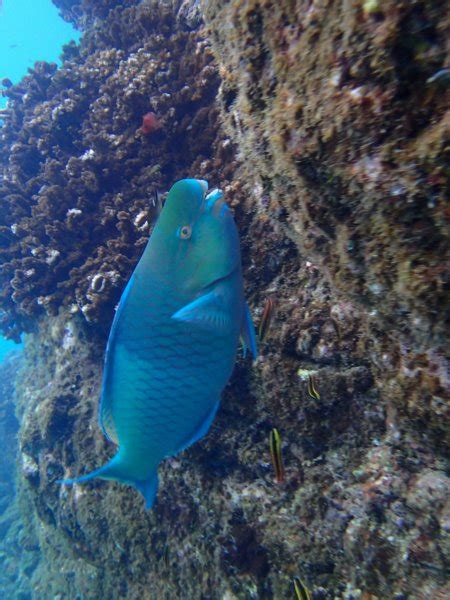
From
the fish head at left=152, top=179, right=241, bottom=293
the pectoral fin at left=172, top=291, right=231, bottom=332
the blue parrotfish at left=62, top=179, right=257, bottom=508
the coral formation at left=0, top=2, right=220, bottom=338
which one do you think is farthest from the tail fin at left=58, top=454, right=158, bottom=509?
the coral formation at left=0, top=2, right=220, bottom=338

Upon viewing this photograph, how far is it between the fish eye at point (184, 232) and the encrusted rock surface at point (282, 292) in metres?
0.51

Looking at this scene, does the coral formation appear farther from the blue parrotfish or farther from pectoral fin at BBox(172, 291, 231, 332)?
pectoral fin at BBox(172, 291, 231, 332)

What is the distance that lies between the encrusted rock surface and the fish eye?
51 centimetres

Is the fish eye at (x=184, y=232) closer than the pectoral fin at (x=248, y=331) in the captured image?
Yes

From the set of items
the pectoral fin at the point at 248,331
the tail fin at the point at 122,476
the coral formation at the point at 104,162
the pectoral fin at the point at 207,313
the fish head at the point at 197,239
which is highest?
the coral formation at the point at 104,162

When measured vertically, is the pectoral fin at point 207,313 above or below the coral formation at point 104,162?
below

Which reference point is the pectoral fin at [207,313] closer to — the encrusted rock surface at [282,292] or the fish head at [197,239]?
the fish head at [197,239]

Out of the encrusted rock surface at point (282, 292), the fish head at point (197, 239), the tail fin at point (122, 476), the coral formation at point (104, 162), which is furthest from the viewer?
the coral formation at point (104, 162)

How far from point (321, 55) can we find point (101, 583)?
6.24m

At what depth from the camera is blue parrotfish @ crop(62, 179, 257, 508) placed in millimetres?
1637

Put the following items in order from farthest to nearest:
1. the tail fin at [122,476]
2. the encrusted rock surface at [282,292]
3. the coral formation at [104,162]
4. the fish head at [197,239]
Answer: the coral formation at [104,162] → the tail fin at [122,476] → the fish head at [197,239] → the encrusted rock surface at [282,292]

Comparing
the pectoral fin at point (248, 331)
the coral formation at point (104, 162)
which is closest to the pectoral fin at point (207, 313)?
the pectoral fin at point (248, 331)

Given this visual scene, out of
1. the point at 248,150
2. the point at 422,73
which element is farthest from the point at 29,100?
the point at 422,73

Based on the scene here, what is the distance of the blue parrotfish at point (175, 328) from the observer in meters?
1.64
